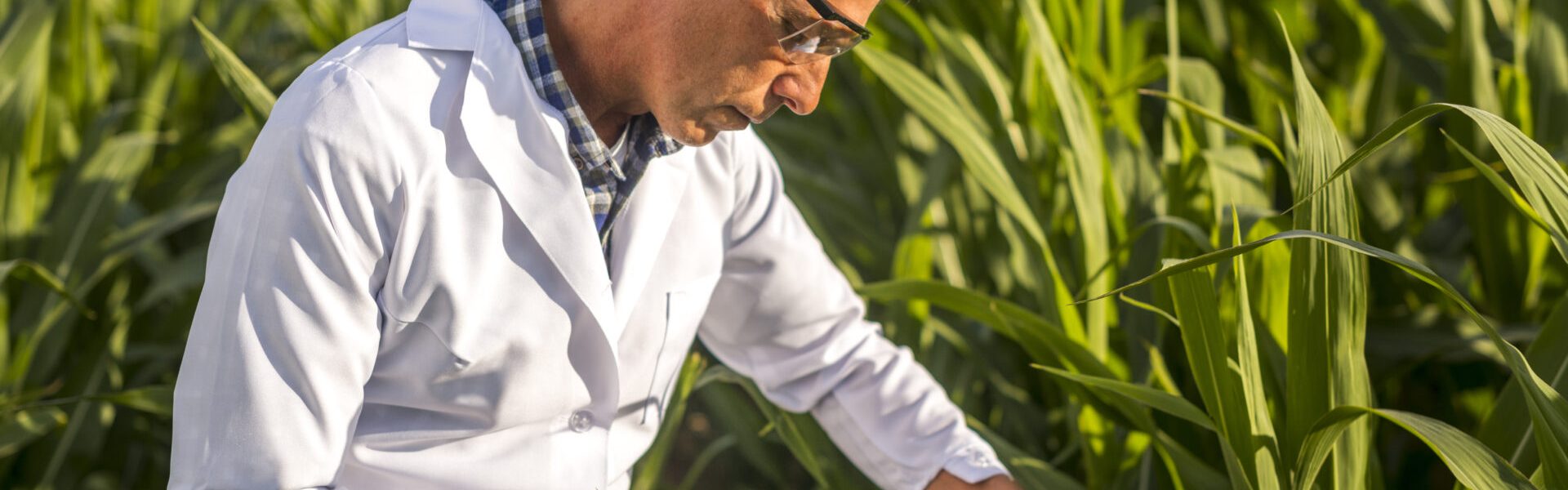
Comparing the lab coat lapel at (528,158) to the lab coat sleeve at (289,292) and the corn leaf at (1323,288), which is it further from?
the corn leaf at (1323,288)

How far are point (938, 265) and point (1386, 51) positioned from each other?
78 cm

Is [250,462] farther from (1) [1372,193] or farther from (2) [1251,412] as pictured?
(1) [1372,193]

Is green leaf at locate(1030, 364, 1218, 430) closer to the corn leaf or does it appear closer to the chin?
the corn leaf

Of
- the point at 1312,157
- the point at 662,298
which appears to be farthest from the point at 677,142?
the point at 1312,157

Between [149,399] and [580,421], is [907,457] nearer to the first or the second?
[580,421]

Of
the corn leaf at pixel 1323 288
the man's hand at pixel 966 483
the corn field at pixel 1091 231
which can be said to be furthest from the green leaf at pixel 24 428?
the corn leaf at pixel 1323 288

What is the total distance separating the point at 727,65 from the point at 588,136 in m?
0.14

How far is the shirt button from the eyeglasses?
13.8 inches

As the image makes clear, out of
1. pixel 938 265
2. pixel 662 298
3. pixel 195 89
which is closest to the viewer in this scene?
pixel 662 298

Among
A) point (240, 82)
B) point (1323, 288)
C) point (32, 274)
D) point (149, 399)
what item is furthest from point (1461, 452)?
point (32, 274)

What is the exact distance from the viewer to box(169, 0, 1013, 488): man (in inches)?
32.9

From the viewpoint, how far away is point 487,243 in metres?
0.94

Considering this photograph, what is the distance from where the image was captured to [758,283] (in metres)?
1.24

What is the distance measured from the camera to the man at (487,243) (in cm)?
84
